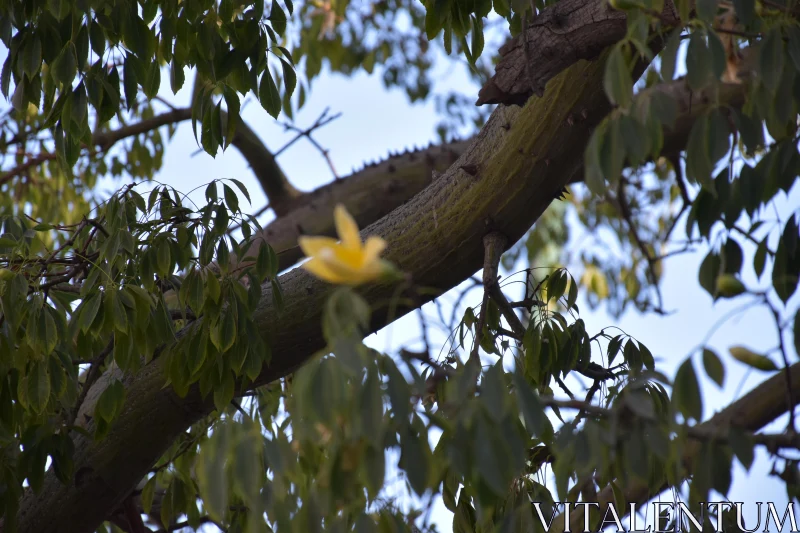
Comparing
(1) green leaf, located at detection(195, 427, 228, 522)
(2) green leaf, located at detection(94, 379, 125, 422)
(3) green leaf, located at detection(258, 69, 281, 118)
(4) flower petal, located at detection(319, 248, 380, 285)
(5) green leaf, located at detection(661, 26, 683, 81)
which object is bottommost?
(1) green leaf, located at detection(195, 427, 228, 522)

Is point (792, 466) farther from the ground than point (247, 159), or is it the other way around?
point (247, 159)

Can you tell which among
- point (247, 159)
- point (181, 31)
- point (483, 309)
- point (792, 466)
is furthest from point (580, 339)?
point (247, 159)

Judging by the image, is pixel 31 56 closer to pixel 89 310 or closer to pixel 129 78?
pixel 129 78

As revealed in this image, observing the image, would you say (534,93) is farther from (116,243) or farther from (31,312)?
(31,312)

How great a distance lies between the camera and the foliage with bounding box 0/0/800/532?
0.80 meters

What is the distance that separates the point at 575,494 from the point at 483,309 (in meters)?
0.32

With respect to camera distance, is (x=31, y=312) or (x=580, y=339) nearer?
(x=31, y=312)

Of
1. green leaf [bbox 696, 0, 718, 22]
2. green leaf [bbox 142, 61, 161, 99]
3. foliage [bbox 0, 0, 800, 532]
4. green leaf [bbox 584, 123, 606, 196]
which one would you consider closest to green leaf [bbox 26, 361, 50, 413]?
foliage [bbox 0, 0, 800, 532]

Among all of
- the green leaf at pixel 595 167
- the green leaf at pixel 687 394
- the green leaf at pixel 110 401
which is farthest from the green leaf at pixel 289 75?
the green leaf at pixel 687 394

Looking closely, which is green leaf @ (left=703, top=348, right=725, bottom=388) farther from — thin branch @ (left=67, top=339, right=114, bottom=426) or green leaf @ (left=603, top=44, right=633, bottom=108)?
thin branch @ (left=67, top=339, right=114, bottom=426)

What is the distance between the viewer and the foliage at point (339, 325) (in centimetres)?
80

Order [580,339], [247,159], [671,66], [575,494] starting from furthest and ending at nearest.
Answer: [247,159], [580,339], [575,494], [671,66]

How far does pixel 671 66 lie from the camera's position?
86cm

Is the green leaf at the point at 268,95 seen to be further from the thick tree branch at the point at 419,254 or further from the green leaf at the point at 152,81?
the thick tree branch at the point at 419,254
